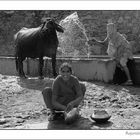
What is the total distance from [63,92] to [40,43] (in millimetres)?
3213

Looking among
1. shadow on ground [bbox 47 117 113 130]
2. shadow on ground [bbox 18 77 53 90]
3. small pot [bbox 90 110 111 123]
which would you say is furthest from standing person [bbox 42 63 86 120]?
shadow on ground [bbox 18 77 53 90]

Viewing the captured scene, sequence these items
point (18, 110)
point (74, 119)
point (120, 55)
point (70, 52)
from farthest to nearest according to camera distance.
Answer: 1. point (70, 52)
2. point (120, 55)
3. point (18, 110)
4. point (74, 119)

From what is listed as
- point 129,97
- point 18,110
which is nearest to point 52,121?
point 18,110

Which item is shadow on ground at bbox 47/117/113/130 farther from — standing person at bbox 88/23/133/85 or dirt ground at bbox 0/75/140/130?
standing person at bbox 88/23/133/85

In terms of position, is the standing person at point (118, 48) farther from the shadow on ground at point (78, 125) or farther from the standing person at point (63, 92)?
the shadow on ground at point (78, 125)

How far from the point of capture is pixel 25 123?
5.23 m

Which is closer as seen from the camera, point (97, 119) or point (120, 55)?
point (97, 119)

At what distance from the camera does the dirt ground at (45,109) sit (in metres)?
5.01

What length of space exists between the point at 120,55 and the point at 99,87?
1061mm

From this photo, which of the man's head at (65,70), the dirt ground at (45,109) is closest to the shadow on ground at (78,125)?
the dirt ground at (45,109)

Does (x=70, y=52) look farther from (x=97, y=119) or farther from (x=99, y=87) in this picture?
(x=97, y=119)

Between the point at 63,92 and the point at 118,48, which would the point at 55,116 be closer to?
the point at 63,92

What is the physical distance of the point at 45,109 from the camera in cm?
600

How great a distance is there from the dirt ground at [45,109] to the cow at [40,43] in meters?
0.56
